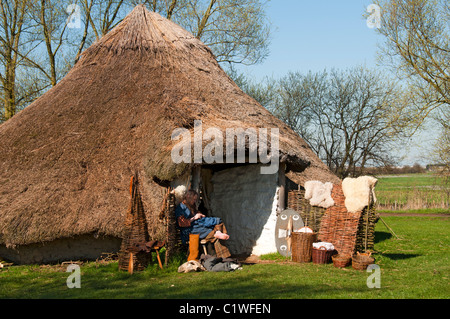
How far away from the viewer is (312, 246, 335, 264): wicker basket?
28.8 ft

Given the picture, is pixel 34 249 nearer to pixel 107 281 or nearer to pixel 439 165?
pixel 107 281

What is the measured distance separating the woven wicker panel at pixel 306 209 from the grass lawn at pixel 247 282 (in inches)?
42.0

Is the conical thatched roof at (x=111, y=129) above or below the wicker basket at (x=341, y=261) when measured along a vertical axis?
above

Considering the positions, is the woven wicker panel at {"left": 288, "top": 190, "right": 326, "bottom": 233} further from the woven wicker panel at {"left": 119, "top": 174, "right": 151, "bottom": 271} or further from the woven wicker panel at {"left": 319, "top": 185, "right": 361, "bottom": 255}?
the woven wicker panel at {"left": 119, "top": 174, "right": 151, "bottom": 271}

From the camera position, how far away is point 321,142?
96.5ft

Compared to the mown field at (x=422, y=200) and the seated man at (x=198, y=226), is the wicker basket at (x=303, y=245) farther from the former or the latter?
the mown field at (x=422, y=200)

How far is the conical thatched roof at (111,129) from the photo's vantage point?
29.6 ft

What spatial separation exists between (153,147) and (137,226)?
6.83ft

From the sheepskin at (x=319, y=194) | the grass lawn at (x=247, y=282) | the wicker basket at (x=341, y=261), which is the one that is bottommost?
the grass lawn at (x=247, y=282)

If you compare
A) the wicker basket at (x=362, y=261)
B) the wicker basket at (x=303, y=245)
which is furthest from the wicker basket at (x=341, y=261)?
the wicker basket at (x=303, y=245)

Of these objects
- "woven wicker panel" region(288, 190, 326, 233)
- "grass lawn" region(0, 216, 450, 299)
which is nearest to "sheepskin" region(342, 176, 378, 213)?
"woven wicker panel" region(288, 190, 326, 233)

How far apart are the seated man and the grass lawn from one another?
534 mm
